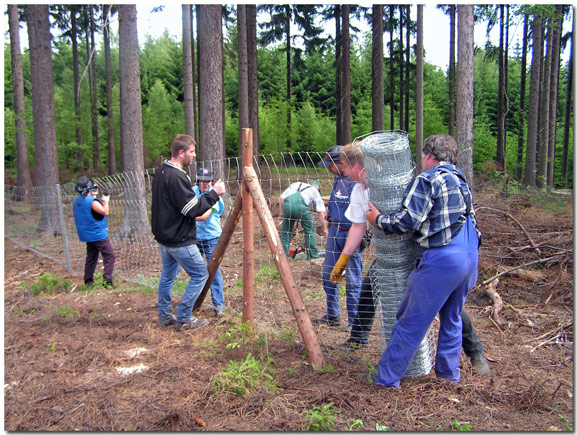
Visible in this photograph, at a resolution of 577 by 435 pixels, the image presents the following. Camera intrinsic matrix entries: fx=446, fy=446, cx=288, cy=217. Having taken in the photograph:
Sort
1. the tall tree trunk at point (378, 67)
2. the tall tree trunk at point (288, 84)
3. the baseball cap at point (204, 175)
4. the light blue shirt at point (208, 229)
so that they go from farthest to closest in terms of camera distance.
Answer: the tall tree trunk at point (288, 84) → the tall tree trunk at point (378, 67) → the light blue shirt at point (208, 229) → the baseball cap at point (204, 175)

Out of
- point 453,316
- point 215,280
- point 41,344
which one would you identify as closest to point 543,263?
point 453,316

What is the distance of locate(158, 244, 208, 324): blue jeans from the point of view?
455cm

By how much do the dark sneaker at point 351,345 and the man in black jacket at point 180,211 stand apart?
1610mm

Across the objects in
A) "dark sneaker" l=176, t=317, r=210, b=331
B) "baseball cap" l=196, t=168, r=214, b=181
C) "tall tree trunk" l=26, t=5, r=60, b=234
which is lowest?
"dark sneaker" l=176, t=317, r=210, b=331

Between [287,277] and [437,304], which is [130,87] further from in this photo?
[437,304]

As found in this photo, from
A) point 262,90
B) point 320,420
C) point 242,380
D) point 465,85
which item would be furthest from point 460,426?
point 262,90

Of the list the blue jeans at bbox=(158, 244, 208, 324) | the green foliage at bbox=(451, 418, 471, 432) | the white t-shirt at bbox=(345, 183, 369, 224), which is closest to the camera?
the green foliage at bbox=(451, 418, 471, 432)

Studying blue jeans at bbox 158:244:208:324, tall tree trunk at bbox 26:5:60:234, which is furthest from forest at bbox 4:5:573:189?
blue jeans at bbox 158:244:208:324

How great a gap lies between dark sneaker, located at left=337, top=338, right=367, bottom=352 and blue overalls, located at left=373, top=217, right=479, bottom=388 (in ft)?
2.02

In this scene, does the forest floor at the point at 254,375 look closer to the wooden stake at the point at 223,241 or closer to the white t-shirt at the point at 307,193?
the wooden stake at the point at 223,241

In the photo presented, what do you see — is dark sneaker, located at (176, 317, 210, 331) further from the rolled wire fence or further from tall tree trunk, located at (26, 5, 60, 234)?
tall tree trunk, located at (26, 5, 60, 234)

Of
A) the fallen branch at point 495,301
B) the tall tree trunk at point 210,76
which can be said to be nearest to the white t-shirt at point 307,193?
the fallen branch at point 495,301

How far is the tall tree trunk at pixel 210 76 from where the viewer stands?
9367 mm

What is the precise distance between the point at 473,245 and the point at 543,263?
14.6 ft
